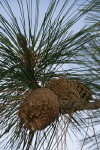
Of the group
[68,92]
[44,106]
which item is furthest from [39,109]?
[68,92]

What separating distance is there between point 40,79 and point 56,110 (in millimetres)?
138

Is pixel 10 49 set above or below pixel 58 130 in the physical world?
above

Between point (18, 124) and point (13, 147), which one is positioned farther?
point (13, 147)

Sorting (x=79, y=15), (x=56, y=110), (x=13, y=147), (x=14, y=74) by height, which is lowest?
(x=13, y=147)

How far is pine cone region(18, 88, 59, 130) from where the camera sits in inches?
37.2

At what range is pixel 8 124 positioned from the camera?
117 centimetres

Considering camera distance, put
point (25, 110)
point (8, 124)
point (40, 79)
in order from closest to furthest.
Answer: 1. point (25, 110)
2. point (40, 79)
3. point (8, 124)

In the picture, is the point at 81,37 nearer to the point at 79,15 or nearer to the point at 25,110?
the point at 79,15

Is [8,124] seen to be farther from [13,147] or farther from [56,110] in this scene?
[56,110]

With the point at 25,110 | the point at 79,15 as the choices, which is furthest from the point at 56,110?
the point at 79,15

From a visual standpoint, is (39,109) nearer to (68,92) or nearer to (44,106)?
(44,106)

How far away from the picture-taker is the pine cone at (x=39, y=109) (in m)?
0.94

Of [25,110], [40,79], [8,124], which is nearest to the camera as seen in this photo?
[25,110]

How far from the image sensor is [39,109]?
37.2 inches
